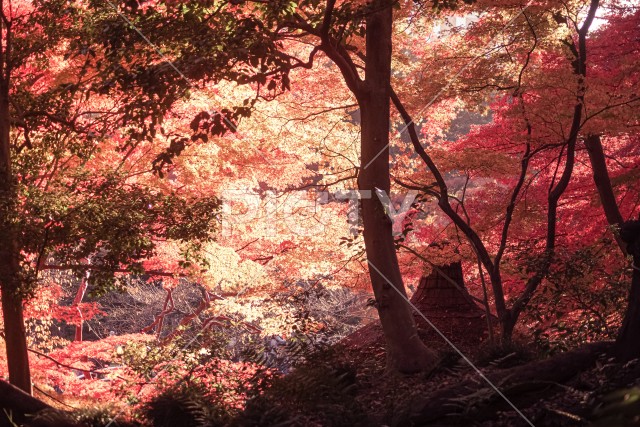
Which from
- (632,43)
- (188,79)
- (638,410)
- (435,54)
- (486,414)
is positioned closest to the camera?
(638,410)

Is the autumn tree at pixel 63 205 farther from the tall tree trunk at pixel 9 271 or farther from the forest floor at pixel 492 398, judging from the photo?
the forest floor at pixel 492 398

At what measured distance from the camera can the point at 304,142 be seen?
13367 millimetres

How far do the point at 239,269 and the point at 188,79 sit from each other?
7.09m

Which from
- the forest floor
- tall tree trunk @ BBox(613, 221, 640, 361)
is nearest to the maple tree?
tall tree trunk @ BBox(613, 221, 640, 361)

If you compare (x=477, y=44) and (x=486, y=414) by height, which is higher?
(x=477, y=44)

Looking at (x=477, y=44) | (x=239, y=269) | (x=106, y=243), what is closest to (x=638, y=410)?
(x=106, y=243)

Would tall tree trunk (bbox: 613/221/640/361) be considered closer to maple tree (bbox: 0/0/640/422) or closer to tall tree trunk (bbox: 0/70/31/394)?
maple tree (bbox: 0/0/640/422)

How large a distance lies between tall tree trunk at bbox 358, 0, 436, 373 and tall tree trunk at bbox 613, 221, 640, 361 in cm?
345

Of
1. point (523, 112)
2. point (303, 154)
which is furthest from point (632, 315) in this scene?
point (303, 154)

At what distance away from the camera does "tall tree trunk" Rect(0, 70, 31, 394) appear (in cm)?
770

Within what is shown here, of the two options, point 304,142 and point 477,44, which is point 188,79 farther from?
point 304,142

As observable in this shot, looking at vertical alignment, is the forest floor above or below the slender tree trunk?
below

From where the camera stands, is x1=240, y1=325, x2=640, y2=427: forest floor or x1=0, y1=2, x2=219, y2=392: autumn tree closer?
x1=240, y1=325, x2=640, y2=427: forest floor

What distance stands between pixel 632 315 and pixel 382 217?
11.8ft
